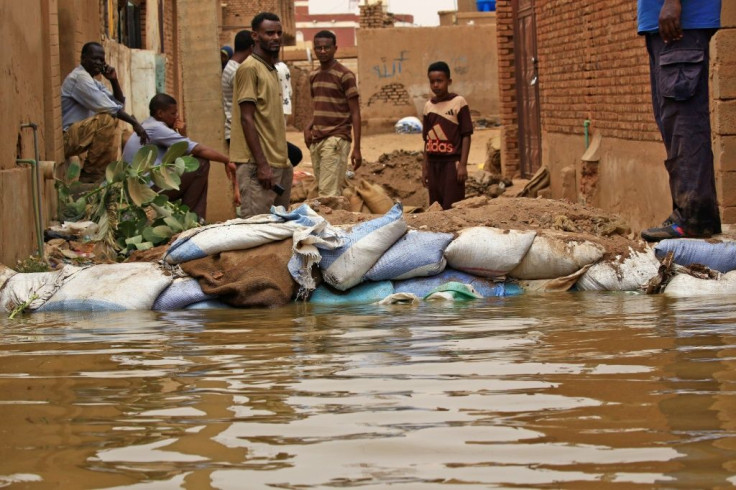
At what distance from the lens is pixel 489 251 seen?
627cm

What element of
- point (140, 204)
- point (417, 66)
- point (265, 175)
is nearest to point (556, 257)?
point (265, 175)

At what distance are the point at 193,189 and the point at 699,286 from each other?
14.3ft

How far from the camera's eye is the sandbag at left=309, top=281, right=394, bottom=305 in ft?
20.4

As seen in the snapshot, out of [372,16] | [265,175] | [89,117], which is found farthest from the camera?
Answer: [372,16]

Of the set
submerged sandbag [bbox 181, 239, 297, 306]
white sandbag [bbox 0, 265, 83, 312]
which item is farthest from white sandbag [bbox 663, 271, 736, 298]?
white sandbag [bbox 0, 265, 83, 312]

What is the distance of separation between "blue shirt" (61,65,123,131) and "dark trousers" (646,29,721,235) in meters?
5.04

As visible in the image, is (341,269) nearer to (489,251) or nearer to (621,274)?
(489,251)

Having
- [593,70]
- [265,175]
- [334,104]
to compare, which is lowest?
[265,175]

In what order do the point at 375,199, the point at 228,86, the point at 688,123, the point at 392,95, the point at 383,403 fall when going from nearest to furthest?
the point at 383,403 < the point at 688,123 < the point at 228,86 < the point at 375,199 < the point at 392,95

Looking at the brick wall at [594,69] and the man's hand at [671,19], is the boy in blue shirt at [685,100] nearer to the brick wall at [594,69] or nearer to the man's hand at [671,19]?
the man's hand at [671,19]

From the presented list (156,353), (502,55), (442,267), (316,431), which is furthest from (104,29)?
(316,431)

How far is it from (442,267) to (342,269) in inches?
20.3

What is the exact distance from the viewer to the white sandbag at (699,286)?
582cm

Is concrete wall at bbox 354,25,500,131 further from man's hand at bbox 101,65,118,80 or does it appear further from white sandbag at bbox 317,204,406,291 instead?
white sandbag at bbox 317,204,406,291
